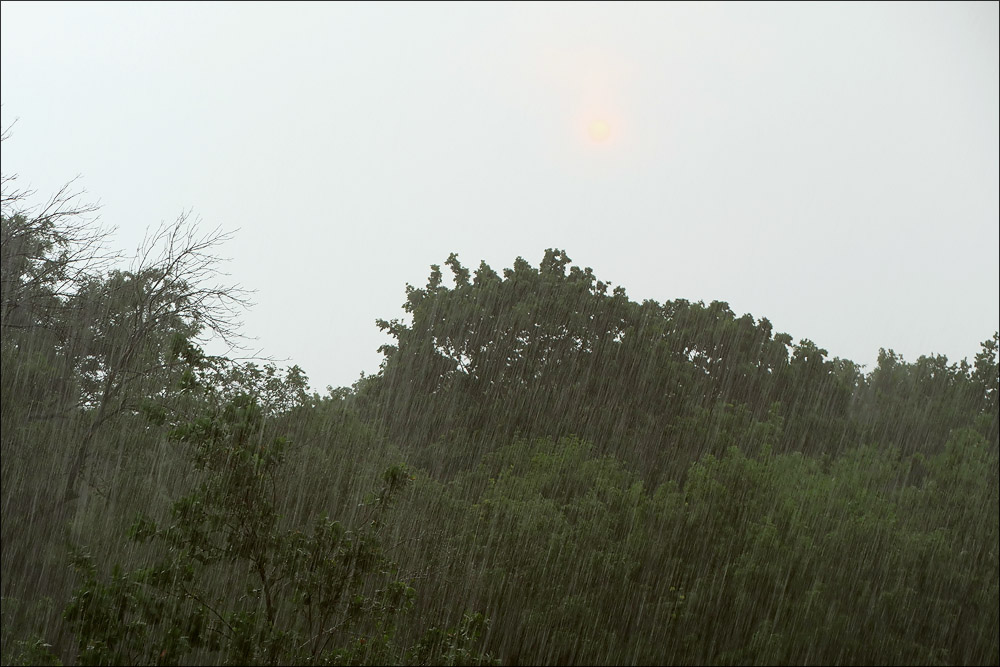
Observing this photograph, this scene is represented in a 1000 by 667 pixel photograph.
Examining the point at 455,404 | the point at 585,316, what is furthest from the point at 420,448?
the point at 585,316

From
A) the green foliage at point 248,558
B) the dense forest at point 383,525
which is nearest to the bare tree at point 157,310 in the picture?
the dense forest at point 383,525

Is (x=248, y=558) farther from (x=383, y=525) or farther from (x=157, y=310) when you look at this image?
(x=157, y=310)

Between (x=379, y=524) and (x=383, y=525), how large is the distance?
41 cm

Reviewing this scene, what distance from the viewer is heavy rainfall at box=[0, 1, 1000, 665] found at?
655cm

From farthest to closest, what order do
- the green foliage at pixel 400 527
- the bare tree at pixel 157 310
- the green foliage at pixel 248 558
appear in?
the bare tree at pixel 157 310 < the green foliage at pixel 400 527 < the green foliage at pixel 248 558

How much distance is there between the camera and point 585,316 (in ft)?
71.2

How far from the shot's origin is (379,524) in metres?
6.60

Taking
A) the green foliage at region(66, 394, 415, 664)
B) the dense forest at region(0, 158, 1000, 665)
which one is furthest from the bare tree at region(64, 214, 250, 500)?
the green foliage at region(66, 394, 415, 664)

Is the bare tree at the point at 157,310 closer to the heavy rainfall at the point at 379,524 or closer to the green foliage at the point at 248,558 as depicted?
the heavy rainfall at the point at 379,524

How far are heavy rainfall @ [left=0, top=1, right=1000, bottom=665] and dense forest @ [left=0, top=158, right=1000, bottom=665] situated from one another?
39 mm

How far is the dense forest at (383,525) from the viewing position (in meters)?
6.55

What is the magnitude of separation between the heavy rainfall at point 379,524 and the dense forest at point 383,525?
0.04m

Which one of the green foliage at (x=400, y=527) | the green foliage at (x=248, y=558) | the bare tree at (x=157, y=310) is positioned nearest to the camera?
the green foliage at (x=248, y=558)

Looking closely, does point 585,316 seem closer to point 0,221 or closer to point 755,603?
point 755,603
